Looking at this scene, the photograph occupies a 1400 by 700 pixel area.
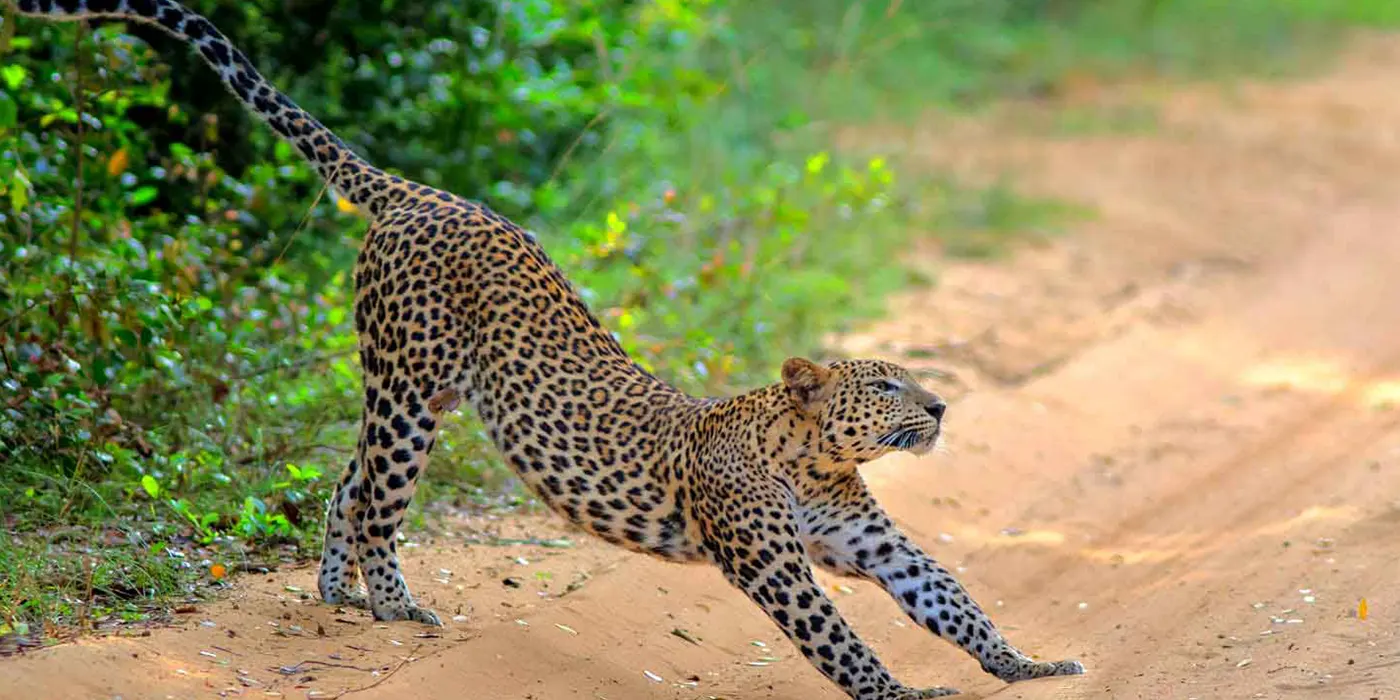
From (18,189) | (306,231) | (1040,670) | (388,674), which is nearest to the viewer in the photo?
(388,674)

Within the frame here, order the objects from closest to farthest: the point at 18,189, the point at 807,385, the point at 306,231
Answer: the point at 807,385 < the point at 18,189 < the point at 306,231

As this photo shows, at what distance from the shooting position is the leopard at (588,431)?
632 centimetres

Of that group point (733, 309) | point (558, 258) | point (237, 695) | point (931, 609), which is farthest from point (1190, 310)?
point (237, 695)

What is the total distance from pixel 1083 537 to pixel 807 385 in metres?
2.64

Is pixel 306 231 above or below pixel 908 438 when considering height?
above

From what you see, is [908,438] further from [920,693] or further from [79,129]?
[79,129]

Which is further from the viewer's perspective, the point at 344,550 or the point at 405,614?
the point at 344,550

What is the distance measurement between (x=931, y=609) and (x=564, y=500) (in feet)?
4.72

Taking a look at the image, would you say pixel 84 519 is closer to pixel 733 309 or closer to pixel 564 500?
pixel 564 500

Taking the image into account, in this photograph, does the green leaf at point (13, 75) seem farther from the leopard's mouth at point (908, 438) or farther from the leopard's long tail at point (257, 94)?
the leopard's mouth at point (908, 438)

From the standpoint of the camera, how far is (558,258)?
1077 centimetres

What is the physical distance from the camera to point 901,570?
21.2 feet

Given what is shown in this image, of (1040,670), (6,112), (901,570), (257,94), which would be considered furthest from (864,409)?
(6,112)

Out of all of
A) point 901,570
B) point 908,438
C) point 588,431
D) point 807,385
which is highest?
point 807,385
